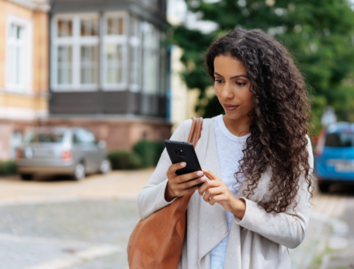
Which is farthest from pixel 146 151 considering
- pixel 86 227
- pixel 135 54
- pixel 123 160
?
pixel 86 227

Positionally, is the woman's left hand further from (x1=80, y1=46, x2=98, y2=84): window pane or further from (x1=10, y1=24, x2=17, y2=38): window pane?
(x1=80, y1=46, x2=98, y2=84): window pane

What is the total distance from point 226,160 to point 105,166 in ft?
49.1

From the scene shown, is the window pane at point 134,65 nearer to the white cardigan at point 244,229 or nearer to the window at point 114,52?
the window at point 114,52

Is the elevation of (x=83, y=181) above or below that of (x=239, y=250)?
below

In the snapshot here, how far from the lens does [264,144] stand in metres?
1.86

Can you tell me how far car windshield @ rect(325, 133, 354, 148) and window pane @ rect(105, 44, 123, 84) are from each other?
958 cm

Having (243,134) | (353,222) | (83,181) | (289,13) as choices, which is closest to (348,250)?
(353,222)

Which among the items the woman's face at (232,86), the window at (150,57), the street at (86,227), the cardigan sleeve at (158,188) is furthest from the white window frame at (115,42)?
the woman's face at (232,86)

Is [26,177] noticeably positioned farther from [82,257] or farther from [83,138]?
[82,257]

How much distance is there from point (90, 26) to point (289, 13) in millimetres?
7792

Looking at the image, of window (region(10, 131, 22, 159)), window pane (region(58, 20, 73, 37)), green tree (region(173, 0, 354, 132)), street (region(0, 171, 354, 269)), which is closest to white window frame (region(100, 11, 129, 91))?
window pane (region(58, 20, 73, 37))

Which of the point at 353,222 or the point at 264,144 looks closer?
the point at 264,144

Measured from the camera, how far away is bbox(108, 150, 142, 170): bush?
1756 centimetres

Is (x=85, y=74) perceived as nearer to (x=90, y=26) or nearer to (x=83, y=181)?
(x=90, y=26)
